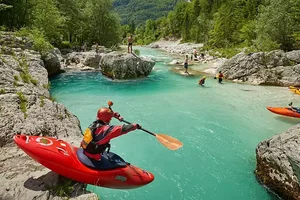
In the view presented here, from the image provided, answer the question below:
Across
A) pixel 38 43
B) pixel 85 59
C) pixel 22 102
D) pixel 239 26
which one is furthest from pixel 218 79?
pixel 239 26

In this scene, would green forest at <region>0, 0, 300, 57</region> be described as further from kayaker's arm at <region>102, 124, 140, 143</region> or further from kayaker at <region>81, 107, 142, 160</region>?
kayaker's arm at <region>102, 124, 140, 143</region>

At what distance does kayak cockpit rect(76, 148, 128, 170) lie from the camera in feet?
15.4

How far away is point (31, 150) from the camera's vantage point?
443 cm

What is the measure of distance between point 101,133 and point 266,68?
18.9 meters

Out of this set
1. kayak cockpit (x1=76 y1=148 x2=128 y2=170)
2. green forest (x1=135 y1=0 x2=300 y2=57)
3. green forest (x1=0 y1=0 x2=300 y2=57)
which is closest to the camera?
kayak cockpit (x1=76 y1=148 x2=128 y2=170)

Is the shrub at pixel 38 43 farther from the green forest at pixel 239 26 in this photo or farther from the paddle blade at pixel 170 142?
the green forest at pixel 239 26

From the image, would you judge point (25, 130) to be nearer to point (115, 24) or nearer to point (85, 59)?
point (85, 59)

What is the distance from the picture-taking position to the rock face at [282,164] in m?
5.44

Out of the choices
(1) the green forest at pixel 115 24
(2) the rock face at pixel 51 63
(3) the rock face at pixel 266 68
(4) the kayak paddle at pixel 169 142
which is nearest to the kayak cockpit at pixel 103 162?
(4) the kayak paddle at pixel 169 142

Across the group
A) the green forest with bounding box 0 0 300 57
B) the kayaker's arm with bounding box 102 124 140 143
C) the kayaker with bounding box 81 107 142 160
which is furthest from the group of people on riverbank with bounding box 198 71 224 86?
the kayaker's arm with bounding box 102 124 140 143

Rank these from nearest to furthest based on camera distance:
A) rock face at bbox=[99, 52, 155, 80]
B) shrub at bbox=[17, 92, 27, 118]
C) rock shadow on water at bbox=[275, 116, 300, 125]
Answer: shrub at bbox=[17, 92, 27, 118] → rock shadow on water at bbox=[275, 116, 300, 125] → rock face at bbox=[99, 52, 155, 80]

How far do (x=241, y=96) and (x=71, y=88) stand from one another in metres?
11.5

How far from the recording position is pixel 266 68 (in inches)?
779

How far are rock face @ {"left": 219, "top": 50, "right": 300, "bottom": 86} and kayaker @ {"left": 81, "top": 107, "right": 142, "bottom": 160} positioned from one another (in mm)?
17255
